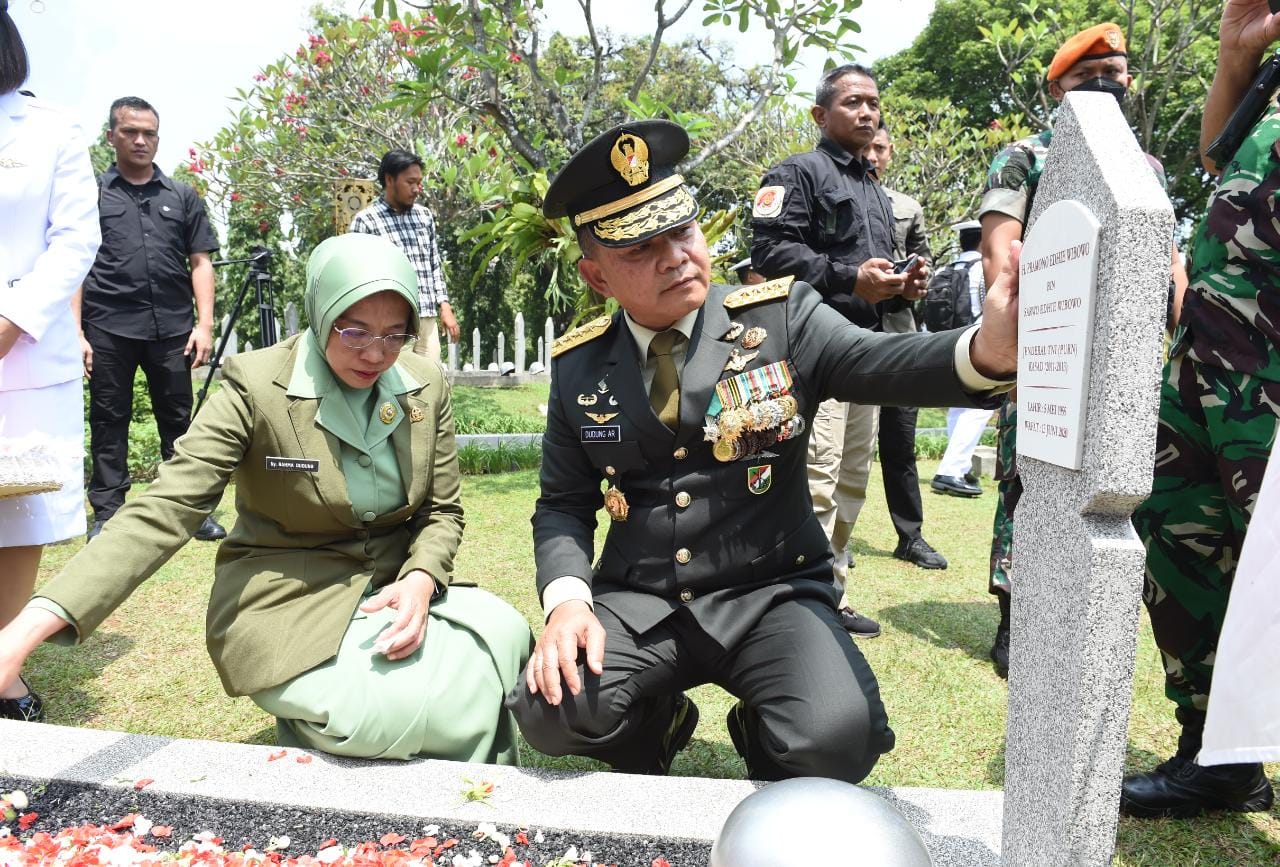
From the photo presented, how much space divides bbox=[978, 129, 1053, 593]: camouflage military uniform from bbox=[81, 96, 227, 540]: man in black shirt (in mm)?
4193

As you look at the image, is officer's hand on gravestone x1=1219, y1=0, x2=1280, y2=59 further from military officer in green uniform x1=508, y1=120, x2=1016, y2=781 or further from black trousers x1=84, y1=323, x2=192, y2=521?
black trousers x1=84, y1=323, x2=192, y2=521

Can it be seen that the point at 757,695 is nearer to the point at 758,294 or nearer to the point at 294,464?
the point at 758,294

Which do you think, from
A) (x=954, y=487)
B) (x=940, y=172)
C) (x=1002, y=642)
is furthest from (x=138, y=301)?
(x=940, y=172)

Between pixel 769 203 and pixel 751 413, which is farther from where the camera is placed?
pixel 769 203

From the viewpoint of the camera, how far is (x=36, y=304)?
271 cm

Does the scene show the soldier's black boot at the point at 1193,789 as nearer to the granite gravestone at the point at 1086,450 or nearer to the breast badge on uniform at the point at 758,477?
the granite gravestone at the point at 1086,450

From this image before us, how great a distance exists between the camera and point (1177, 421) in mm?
2182

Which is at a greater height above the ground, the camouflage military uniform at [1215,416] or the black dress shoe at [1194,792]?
the camouflage military uniform at [1215,416]

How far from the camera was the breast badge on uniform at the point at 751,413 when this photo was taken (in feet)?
7.26

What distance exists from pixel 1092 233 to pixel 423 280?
6.06 metres

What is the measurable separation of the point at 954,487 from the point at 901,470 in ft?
8.08

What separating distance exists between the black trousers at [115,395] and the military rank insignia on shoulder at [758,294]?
4024 millimetres

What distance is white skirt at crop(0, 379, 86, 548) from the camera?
283 centimetres

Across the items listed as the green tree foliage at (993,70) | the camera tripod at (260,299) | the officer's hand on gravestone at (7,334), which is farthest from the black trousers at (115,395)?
the green tree foliage at (993,70)
